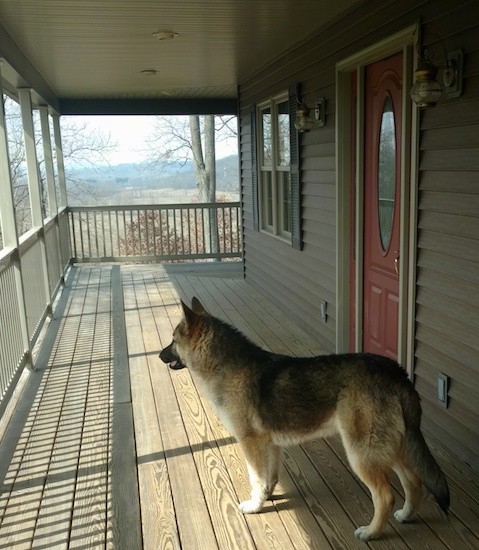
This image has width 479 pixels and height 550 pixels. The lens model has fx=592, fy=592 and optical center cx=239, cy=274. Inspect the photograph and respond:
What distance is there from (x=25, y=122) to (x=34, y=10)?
7.23ft

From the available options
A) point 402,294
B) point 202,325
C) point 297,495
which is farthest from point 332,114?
point 297,495

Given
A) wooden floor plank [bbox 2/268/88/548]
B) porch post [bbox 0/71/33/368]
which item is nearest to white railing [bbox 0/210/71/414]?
porch post [bbox 0/71/33/368]

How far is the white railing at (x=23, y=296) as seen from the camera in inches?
167

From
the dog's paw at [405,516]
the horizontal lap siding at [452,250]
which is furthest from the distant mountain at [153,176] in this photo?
the dog's paw at [405,516]

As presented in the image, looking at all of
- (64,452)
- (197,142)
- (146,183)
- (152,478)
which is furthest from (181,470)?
(146,183)

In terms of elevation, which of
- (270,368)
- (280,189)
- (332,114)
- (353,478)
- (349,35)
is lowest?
(353,478)

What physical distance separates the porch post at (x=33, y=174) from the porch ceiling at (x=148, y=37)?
0.32 m

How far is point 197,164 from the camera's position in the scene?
20.4 metres

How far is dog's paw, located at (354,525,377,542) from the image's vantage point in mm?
2552

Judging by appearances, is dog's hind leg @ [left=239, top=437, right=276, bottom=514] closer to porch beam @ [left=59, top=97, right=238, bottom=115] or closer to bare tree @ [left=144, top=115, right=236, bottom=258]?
porch beam @ [left=59, top=97, right=238, bottom=115]

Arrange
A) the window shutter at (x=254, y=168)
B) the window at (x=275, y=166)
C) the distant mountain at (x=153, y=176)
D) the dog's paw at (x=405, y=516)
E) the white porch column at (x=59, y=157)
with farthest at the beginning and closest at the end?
the distant mountain at (x=153, y=176), the white porch column at (x=59, y=157), the window shutter at (x=254, y=168), the window at (x=275, y=166), the dog's paw at (x=405, y=516)

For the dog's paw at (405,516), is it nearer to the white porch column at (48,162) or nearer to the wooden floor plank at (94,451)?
the wooden floor plank at (94,451)

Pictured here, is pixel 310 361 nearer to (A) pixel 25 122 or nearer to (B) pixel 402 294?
(B) pixel 402 294

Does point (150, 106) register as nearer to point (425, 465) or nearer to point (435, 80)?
point (435, 80)
